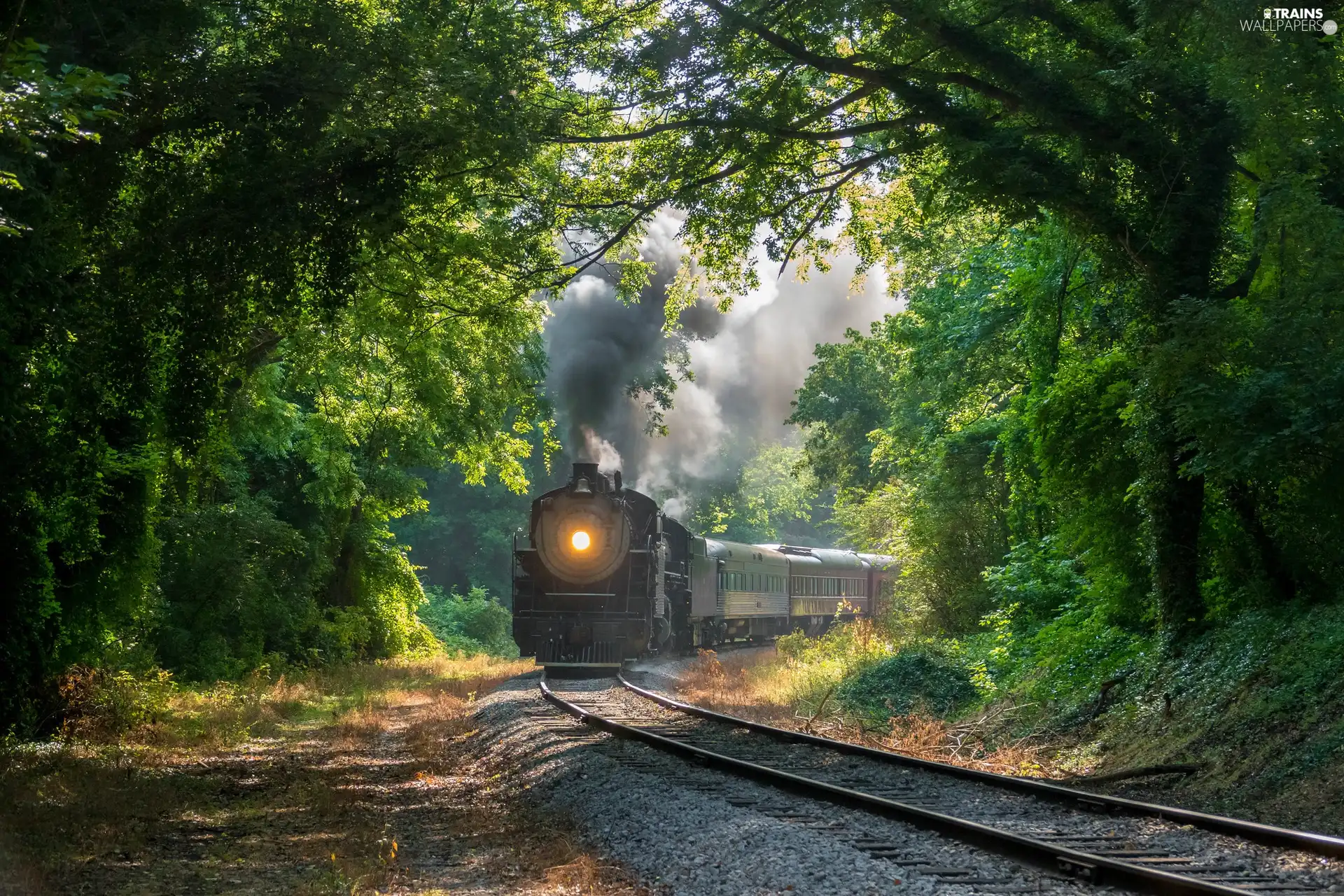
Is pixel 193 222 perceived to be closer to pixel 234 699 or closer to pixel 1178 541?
pixel 234 699

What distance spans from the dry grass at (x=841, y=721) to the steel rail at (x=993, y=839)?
2371 millimetres

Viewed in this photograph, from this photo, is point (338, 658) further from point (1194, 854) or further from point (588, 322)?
point (1194, 854)

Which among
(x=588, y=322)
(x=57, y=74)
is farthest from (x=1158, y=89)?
(x=588, y=322)

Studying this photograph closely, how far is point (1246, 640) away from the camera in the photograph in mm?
11875

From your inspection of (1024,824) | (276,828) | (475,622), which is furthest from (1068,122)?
(475,622)

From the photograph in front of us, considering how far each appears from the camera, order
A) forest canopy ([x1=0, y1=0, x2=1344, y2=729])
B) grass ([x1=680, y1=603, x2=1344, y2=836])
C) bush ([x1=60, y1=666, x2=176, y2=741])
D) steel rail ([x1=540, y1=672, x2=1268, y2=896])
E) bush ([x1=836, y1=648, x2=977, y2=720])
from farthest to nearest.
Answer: bush ([x1=836, y1=648, x2=977, y2=720])
bush ([x1=60, y1=666, x2=176, y2=741])
forest canopy ([x1=0, y1=0, x2=1344, y2=729])
grass ([x1=680, y1=603, x2=1344, y2=836])
steel rail ([x1=540, y1=672, x2=1268, y2=896])

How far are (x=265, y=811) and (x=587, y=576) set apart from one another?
1298cm

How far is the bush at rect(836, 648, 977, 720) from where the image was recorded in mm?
16406

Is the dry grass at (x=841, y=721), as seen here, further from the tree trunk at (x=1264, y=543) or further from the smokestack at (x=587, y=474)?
the smokestack at (x=587, y=474)

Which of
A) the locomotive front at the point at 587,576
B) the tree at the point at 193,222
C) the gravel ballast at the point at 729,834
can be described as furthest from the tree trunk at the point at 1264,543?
the locomotive front at the point at 587,576

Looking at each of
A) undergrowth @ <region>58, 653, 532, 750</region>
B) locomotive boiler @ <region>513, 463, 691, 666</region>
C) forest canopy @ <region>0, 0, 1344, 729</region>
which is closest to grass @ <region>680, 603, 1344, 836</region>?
forest canopy @ <region>0, 0, 1344, 729</region>

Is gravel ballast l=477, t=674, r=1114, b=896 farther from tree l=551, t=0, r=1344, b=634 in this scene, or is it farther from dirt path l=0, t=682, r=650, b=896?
tree l=551, t=0, r=1344, b=634

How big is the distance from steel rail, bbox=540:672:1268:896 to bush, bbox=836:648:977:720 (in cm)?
496

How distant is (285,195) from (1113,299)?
416 inches
